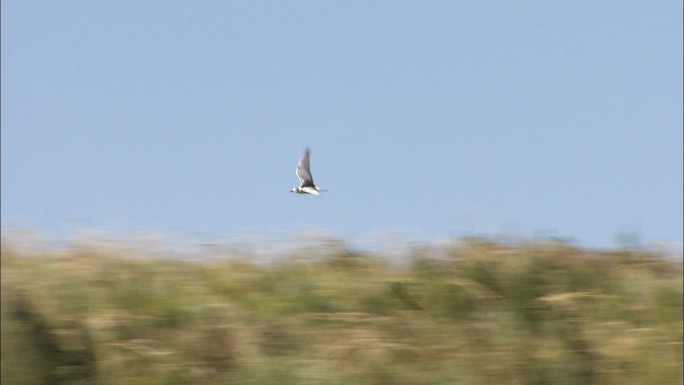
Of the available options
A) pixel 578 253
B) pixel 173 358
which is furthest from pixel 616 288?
pixel 173 358

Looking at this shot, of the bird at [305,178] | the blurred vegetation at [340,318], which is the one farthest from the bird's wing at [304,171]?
the blurred vegetation at [340,318]

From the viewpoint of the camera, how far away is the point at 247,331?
5.79 m

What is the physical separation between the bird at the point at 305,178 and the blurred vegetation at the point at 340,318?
825 millimetres

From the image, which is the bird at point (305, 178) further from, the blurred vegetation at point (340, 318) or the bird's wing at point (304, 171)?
the blurred vegetation at point (340, 318)

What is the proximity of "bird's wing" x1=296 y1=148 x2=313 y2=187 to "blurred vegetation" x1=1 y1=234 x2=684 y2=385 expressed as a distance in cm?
83

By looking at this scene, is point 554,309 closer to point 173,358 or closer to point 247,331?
point 247,331

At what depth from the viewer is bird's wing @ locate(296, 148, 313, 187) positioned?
16.8 feet

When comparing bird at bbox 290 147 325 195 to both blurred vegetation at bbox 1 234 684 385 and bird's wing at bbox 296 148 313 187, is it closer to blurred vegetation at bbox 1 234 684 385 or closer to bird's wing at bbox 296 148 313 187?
bird's wing at bbox 296 148 313 187

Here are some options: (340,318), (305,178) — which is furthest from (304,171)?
(340,318)

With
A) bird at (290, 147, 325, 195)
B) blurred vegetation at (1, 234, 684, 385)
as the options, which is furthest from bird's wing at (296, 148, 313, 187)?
blurred vegetation at (1, 234, 684, 385)

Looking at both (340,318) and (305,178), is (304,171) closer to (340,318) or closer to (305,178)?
(305,178)

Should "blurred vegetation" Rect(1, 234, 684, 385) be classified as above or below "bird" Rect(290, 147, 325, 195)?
below

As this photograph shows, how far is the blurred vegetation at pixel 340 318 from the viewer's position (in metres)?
5.55

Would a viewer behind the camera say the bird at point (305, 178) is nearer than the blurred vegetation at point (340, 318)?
Yes
